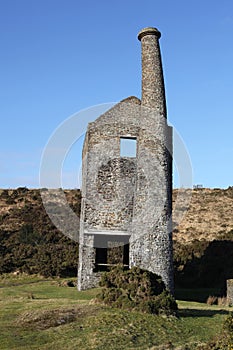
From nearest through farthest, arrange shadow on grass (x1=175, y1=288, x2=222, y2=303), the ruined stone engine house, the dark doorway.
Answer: the ruined stone engine house < shadow on grass (x1=175, y1=288, x2=222, y2=303) < the dark doorway

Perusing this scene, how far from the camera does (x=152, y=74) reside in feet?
66.9

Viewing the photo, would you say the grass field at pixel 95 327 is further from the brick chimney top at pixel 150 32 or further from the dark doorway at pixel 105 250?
the brick chimney top at pixel 150 32

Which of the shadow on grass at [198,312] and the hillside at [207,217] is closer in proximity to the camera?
the shadow on grass at [198,312]

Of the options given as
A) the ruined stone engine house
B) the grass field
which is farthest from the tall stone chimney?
the grass field

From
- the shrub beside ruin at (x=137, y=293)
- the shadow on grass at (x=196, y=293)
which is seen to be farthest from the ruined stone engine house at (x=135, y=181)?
the shrub beside ruin at (x=137, y=293)

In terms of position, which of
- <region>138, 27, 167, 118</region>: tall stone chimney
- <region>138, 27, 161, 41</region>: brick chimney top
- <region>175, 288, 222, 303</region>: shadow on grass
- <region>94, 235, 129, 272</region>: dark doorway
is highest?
<region>138, 27, 161, 41</region>: brick chimney top

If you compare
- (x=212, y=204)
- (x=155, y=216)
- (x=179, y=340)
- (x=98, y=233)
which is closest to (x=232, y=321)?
(x=179, y=340)

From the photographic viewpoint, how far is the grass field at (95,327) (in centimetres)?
1044

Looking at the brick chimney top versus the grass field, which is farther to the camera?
the brick chimney top

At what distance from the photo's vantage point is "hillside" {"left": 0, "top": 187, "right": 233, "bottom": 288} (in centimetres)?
2734

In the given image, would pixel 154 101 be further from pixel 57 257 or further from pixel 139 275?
pixel 57 257

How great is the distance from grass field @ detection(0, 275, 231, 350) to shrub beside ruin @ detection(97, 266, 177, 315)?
0.42 m

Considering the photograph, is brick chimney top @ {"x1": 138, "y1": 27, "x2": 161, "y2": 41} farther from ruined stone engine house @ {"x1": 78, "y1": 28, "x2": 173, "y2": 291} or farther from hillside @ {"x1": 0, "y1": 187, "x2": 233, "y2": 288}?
hillside @ {"x1": 0, "y1": 187, "x2": 233, "y2": 288}

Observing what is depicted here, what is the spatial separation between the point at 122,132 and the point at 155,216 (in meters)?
5.13
